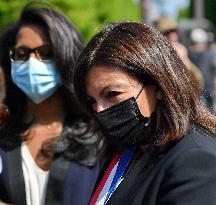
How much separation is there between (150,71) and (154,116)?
16 centimetres

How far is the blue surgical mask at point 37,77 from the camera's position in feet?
10.8

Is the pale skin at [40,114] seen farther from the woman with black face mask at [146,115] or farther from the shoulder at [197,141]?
the shoulder at [197,141]

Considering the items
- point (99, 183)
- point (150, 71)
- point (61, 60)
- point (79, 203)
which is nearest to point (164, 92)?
point (150, 71)

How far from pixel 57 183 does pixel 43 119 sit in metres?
0.47

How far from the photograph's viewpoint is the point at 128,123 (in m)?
2.18

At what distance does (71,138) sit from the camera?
321 centimetres

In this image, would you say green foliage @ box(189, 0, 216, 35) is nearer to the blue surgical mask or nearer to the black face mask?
the blue surgical mask

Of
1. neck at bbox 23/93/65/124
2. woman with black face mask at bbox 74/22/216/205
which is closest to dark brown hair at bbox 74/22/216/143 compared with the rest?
woman with black face mask at bbox 74/22/216/205

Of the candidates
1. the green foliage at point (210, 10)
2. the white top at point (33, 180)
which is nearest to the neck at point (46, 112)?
the white top at point (33, 180)

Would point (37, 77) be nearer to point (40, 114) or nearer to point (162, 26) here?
point (40, 114)

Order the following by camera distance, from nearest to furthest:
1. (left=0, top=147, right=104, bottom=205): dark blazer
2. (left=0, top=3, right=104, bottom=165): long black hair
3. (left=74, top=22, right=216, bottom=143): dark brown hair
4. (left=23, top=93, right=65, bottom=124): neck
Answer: (left=74, top=22, right=216, bottom=143): dark brown hair
(left=0, top=147, right=104, bottom=205): dark blazer
(left=0, top=3, right=104, bottom=165): long black hair
(left=23, top=93, right=65, bottom=124): neck

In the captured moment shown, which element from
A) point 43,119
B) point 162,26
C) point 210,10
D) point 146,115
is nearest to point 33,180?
point 43,119

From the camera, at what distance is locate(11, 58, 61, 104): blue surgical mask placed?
3.30m

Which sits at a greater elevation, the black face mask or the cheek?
the cheek
